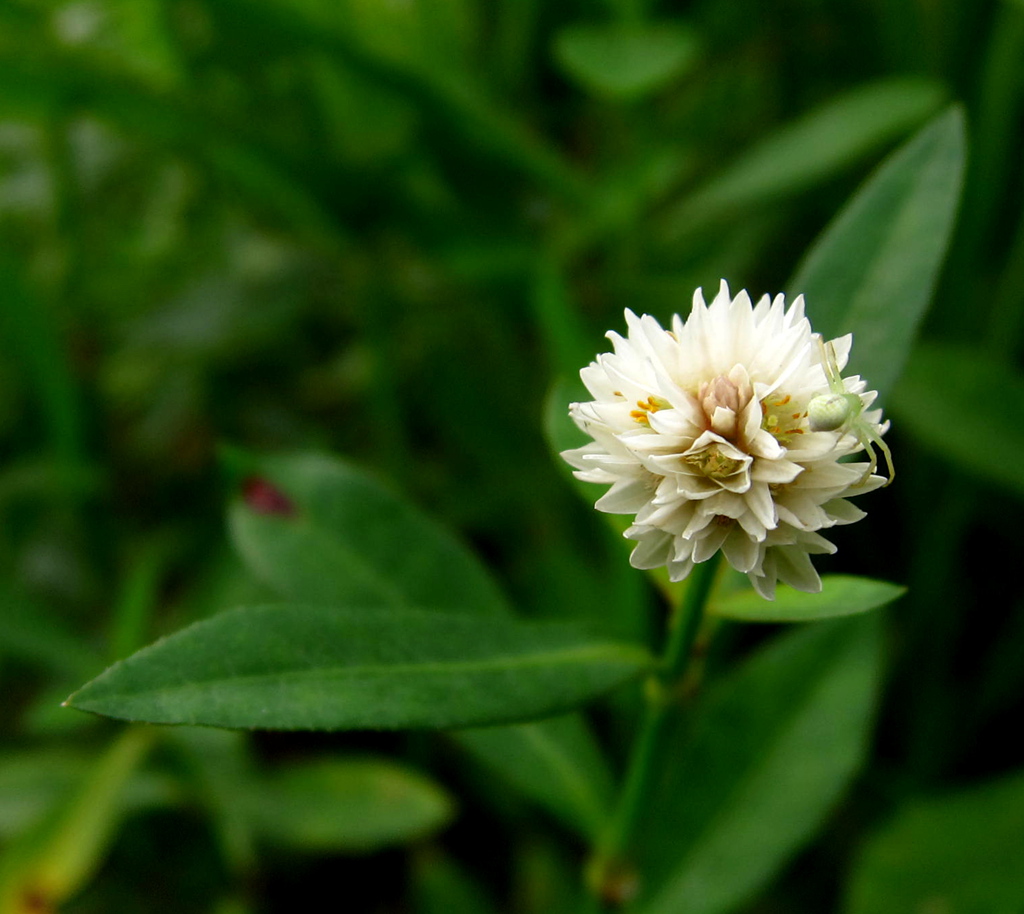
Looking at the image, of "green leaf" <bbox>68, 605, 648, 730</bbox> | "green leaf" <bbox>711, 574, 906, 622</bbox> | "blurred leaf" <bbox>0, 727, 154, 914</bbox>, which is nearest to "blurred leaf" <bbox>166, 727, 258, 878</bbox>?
"blurred leaf" <bbox>0, 727, 154, 914</bbox>

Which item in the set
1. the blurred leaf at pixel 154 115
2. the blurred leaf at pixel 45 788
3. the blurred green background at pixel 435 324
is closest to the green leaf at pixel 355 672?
the blurred green background at pixel 435 324

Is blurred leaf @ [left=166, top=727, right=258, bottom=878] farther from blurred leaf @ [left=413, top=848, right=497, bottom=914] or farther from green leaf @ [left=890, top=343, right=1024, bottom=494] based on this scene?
green leaf @ [left=890, top=343, right=1024, bottom=494]

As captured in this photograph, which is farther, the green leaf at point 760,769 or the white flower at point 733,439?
the green leaf at point 760,769

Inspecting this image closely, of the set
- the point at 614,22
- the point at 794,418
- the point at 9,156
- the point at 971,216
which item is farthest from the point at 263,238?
the point at 794,418

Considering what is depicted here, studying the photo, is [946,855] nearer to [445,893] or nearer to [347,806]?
[445,893]

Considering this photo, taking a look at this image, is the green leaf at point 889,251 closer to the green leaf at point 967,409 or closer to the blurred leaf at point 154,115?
the green leaf at point 967,409

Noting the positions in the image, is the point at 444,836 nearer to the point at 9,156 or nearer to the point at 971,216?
the point at 971,216

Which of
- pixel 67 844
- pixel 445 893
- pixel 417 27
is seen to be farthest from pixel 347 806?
pixel 417 27
